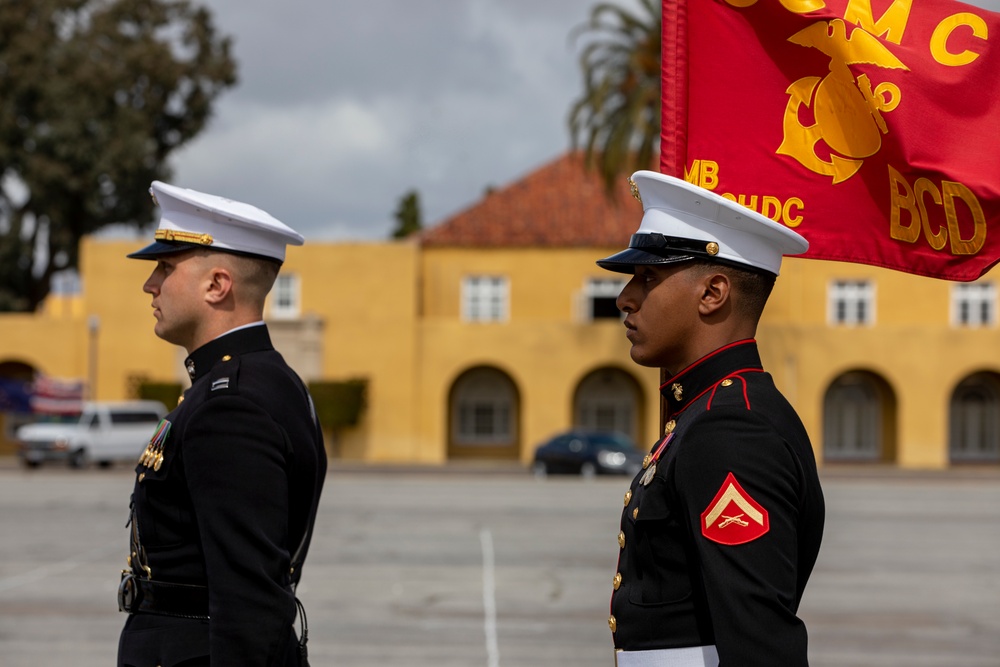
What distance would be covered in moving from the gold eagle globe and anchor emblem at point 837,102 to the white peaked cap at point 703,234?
2.54ft

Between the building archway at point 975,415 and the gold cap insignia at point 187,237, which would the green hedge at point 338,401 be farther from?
the gold cap insignia at point 187,237

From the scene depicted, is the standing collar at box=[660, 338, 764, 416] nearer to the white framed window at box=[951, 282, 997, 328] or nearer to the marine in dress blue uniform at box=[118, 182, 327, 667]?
the marine in dress blue uniform at box=[118, 182, 327, 667]

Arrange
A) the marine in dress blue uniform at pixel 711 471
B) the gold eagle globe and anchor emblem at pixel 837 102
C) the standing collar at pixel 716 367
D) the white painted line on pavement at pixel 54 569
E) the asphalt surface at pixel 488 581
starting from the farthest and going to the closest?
the white painted line on pavement at pixel 54 569, the asphalt surface at pixel 488 581, the gold eagle globe and anchor emblem at pixel 837 102, the standing collar at pixel 716 367, the marine in dress blue uniform at pixel 711 471

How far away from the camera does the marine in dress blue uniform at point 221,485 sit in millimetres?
3244

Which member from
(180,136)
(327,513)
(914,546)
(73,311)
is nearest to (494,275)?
(180,136)

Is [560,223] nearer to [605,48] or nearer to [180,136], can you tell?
[605,48]

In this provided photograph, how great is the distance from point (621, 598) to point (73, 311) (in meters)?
69.5

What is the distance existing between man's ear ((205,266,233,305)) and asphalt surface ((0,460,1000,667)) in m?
6.07

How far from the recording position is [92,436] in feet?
120

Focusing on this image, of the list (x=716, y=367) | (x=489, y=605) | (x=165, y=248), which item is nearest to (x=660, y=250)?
(x=716, y=367)

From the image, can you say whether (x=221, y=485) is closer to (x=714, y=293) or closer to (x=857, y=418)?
(x=714, y=293)

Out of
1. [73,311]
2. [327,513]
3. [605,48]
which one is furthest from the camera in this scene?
[73,311]

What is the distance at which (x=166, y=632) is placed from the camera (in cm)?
341

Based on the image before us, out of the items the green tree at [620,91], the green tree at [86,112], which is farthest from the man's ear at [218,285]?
the green tree at [86,112]
